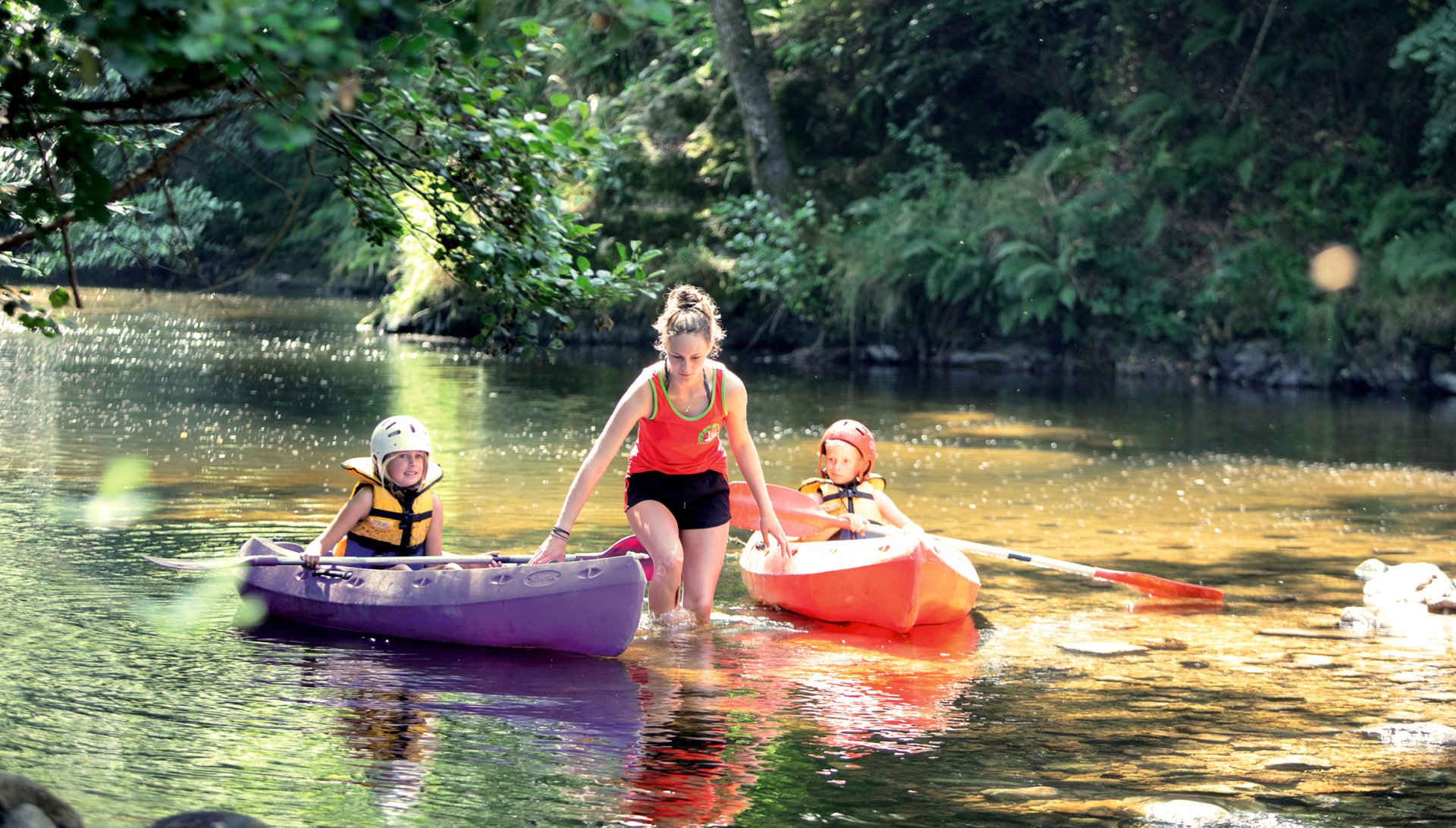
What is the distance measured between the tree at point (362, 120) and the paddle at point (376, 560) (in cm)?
102

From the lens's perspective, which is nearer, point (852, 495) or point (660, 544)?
point (660, 544)

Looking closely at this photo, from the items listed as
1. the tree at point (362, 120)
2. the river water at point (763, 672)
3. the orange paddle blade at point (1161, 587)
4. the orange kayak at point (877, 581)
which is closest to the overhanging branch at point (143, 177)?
the tree at point (362, 120)

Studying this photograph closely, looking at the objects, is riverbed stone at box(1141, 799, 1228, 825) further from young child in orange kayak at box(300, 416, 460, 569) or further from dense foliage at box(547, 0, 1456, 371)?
dense foliage at box(547, 0, 1456, 371)

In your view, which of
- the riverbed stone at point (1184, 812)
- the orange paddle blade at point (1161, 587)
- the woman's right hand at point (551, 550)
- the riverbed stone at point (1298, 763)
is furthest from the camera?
the orange paddle blade at point (1161, 587)

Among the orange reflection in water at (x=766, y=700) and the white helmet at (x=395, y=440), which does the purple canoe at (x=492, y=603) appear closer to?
the orange reflection in water at (x=766, y=700)

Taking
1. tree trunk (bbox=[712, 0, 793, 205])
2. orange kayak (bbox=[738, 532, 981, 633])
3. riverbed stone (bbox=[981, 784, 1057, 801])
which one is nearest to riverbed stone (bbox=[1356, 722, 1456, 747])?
riverbed stone (bbox=[981, 784, 1057, 801])

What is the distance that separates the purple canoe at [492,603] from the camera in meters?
5.95

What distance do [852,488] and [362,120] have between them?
3400 millimetres

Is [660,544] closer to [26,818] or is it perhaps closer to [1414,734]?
[1414,734]

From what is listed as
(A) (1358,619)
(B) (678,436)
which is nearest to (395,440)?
(B) (678,436)

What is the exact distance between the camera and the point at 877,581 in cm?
676

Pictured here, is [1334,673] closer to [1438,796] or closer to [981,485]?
[1438,796]

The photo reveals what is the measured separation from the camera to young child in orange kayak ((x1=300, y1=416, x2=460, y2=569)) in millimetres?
6422

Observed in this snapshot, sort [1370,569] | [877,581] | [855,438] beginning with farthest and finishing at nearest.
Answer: [1370,569], [855,438], [877,581]
